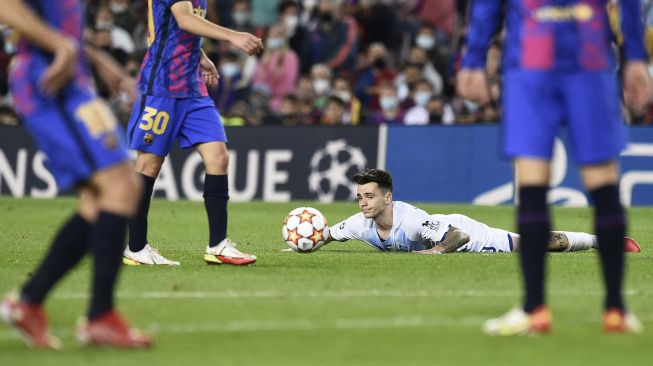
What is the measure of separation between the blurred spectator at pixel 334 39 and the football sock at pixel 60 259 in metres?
17.0

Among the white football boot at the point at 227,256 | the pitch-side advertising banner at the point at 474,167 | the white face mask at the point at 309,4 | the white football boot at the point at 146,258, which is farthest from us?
the white face mask at the point at 309,4

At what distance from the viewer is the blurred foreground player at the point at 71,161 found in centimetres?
600

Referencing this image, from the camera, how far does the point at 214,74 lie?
10453 mm

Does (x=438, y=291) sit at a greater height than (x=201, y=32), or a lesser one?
lesser

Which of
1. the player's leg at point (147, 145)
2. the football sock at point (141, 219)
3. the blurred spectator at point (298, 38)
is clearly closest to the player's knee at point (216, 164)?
the player's leg at point (147, 145)

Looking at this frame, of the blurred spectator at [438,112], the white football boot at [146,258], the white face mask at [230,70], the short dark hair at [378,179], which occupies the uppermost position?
the white face mask at [230,70]

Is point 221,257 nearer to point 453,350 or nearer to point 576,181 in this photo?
point 453,350

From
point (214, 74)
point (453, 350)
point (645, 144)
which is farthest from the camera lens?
point (645, 144)

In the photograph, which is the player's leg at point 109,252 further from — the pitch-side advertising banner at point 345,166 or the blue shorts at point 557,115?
the pitch-side advertising banner at point 345,166

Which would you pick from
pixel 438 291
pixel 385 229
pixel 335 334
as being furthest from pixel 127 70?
pixel 335 334

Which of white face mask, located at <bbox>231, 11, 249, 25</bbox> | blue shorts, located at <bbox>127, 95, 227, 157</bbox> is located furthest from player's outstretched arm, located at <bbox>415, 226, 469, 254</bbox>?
white face mask, located at <bbox>231, 11, 249, 25</bbox>

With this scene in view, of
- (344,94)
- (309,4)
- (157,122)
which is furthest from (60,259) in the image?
(309,4)

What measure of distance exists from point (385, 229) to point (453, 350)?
18.0 feet

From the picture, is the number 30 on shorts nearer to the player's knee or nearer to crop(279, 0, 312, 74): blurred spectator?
the player's knee
